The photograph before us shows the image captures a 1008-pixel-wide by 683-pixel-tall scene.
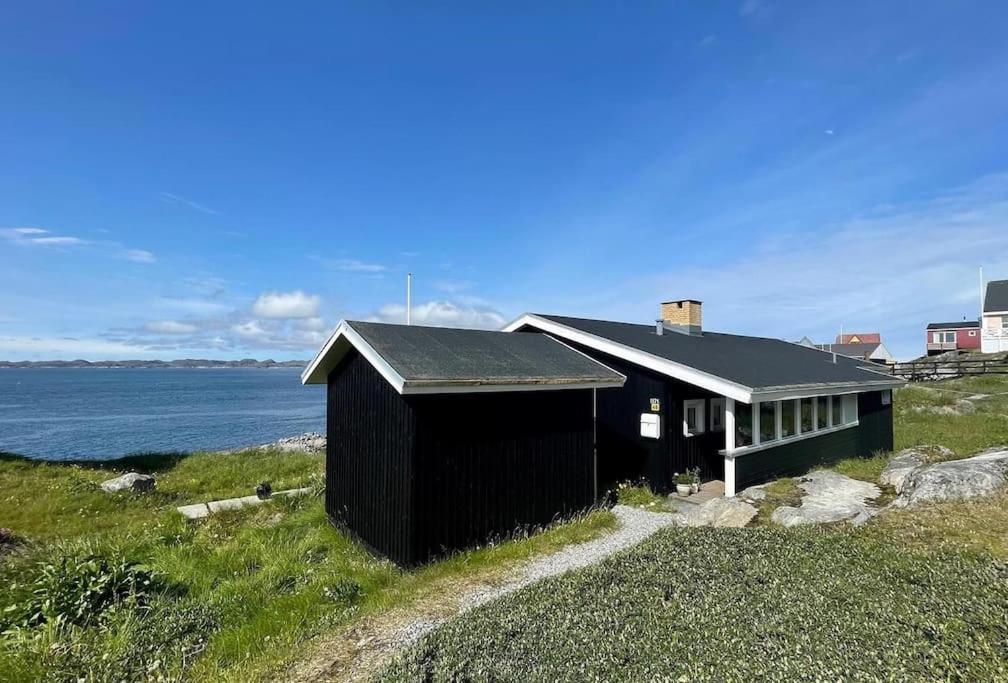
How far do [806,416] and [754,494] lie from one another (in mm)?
4737

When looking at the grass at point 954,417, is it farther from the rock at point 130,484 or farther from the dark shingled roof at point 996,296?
the dark shingled roof at point 996,296

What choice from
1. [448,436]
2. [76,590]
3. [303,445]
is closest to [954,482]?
[448,436]

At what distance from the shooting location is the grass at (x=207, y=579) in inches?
201

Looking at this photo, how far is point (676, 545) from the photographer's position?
6809 millimetres

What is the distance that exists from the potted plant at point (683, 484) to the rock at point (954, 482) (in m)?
3.68

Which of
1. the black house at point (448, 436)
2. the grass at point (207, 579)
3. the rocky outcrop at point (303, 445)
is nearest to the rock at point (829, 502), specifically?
the grass at point (207, 579)

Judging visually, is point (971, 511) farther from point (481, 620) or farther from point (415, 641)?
point (415, 641)

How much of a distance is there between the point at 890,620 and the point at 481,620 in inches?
136

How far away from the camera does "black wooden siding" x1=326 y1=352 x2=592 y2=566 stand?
780cm

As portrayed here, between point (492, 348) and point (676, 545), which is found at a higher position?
point (492, 348)

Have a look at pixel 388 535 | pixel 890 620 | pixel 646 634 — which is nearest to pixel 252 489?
pixel 388 535

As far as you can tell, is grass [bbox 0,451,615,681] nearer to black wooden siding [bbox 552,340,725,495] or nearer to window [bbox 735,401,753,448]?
black wooden siding [bbox 552,340,725,495]

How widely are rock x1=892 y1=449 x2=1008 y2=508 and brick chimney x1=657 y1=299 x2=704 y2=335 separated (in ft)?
24.9

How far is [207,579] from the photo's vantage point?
7.59m
